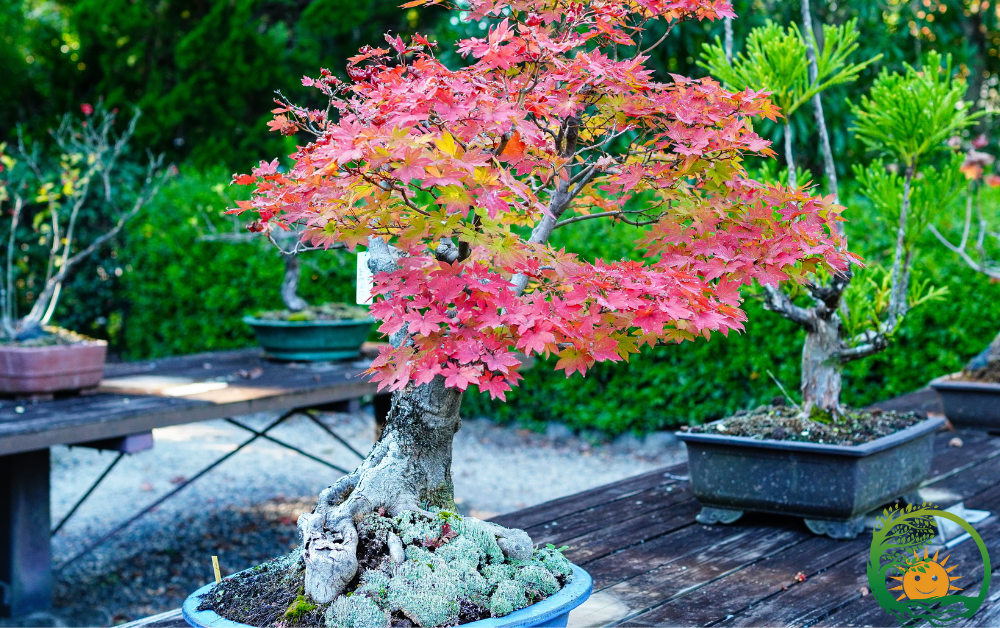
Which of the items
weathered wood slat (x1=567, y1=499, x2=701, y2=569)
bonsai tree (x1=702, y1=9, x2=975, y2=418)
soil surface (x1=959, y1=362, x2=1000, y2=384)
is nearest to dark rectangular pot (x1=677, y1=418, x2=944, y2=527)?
weathered wood slat (x1=567, y1=499, x2=701, y2=569)

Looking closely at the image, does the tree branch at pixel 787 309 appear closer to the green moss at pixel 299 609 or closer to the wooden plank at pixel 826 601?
the wooden plank at pixel 826 601

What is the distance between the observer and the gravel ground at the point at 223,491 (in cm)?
342

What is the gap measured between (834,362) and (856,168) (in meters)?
0.54

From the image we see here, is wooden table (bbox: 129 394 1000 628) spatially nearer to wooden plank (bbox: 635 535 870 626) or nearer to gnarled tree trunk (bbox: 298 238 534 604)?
wooden plank (bbox: 635 535 870 626)

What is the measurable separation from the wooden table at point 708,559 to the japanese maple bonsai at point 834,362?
11 cm

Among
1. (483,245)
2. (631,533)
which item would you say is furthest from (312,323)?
(483,245)

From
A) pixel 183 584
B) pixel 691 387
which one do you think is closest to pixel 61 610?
pixel 183 584

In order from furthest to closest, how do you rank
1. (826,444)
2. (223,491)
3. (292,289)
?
(223,491)
(292,289)
(826,444)

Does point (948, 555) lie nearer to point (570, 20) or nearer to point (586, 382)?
point (570, 20)

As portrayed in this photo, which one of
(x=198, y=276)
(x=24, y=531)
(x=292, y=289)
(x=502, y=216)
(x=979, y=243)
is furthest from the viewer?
(x=198, y=276)

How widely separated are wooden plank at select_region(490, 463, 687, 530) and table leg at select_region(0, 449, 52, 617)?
1538 mm

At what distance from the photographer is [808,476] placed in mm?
2123

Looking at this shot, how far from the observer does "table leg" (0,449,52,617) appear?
2770 millimetres

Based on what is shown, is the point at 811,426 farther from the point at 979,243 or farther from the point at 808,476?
the point at 979,243
